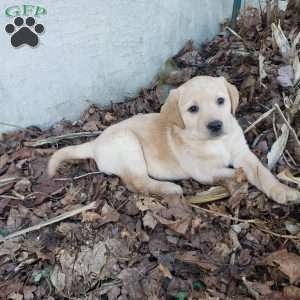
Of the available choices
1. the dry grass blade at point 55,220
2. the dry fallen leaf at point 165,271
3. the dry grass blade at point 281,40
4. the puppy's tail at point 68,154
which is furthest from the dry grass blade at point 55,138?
the dry grass blade at point 281,40

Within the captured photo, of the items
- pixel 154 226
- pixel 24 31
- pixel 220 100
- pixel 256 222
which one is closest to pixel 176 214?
pixel 154 226

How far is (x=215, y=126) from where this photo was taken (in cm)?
352

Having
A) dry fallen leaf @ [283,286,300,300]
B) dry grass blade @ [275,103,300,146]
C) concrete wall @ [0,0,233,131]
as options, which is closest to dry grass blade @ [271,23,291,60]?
concrete wall @ [0,0,233,131]

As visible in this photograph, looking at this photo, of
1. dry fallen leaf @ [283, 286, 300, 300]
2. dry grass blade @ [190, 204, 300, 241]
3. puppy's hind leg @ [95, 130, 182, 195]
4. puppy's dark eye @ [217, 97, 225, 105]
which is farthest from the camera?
puppy's hind leg @ [95, 130, 182, 195]

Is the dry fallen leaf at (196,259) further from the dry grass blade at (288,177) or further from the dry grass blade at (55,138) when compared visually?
the dry grass blade at (55,138)

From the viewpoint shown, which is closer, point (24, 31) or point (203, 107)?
point (203, 107)

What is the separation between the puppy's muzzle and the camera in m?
3.52

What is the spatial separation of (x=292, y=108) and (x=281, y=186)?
0.94 metres

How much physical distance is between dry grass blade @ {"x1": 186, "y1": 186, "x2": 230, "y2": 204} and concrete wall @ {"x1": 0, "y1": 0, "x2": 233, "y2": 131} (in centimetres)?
173

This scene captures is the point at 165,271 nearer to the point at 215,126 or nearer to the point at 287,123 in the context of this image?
the point at 215,126

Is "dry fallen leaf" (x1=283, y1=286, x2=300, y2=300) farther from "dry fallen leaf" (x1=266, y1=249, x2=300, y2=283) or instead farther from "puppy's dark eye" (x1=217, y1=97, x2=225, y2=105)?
→ "puppy's dark eye" (x1=217, y1=97, x2=225, y2=105)

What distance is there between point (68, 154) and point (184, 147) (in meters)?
1.01

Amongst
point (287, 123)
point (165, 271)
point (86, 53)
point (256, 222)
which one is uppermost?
point (86, 53)

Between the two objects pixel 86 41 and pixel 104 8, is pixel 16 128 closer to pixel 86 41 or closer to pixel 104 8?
pixel 86 41
